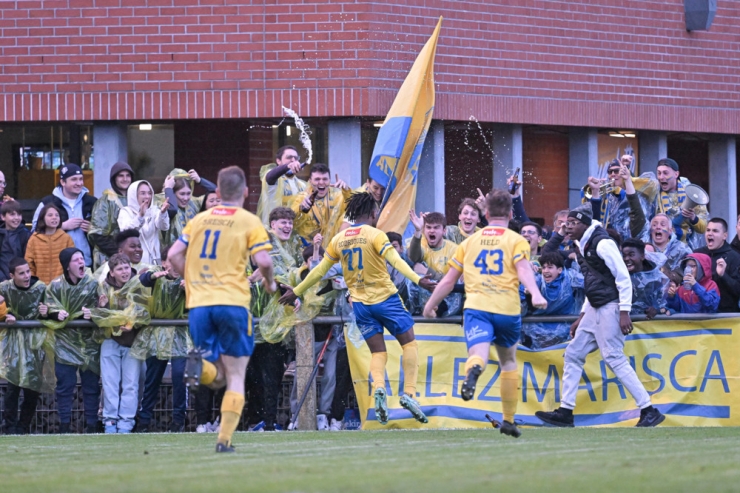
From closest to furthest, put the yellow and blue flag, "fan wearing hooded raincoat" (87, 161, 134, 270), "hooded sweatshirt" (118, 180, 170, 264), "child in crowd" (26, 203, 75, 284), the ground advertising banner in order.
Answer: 1. the ground advertising banner
2. "child in crowd" (26, 203, 75, 284)
3. "hooded sweatshirt" (118, 180, 170, 264)
4. "fan wearing hooded raincoat" (87, 161, 134, 270)
5. the yellow and blue flag

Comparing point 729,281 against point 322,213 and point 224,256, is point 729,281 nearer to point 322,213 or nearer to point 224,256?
point 322,213

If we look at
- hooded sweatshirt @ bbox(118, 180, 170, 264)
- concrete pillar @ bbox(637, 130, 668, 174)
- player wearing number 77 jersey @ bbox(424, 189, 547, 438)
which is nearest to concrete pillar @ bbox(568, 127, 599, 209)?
concrete pillar @ bbox(637, 130, 668, 174)

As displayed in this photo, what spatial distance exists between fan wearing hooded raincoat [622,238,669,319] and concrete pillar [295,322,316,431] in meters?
3.34

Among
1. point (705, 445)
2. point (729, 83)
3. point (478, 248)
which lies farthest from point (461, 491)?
point (729, 83)

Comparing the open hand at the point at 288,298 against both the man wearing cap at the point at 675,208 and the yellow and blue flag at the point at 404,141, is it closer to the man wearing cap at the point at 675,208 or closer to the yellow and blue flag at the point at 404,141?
the yellow and blue flag at the point at 404,141

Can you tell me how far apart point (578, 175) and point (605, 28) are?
2216 mm

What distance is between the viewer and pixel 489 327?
1044 centimetres

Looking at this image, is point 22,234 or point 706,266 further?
point 22,234

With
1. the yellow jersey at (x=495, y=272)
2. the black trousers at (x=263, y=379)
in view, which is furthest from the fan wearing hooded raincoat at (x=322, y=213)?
the yellow jersey at (x=495, y=272)

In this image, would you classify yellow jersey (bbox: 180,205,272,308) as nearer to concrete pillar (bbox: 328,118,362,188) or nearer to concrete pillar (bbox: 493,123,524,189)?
concrete pillar (bbox: 328,118,362,188)

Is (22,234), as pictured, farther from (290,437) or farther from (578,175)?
(578,175)

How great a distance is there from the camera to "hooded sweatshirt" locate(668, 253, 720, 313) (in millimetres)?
13102

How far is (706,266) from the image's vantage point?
44.1 feet

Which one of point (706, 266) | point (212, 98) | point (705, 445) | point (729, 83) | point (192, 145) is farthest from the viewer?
point (729, 83)
